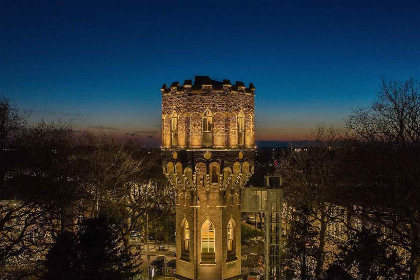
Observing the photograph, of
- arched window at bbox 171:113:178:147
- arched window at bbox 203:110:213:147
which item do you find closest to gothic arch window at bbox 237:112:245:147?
arched window at bbox 203:110:213:147

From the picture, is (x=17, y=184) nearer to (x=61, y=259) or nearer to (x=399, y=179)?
(x=61, y=259)

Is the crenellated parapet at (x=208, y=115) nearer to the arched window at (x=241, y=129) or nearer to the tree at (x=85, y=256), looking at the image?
the arched window at (x=241, y=129)

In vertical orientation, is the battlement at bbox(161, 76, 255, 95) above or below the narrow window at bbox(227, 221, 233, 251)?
above

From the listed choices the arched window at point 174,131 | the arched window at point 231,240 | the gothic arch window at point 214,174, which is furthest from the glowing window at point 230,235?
the arched window at point 174,131

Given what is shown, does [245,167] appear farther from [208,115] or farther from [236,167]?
[208,115]

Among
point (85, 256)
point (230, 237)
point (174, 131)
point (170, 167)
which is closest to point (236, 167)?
point (170, 167)

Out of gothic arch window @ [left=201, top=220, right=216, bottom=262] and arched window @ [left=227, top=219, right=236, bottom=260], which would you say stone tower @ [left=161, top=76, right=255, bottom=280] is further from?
arched window @ [left=227, top=219, right=236, bottom=260]

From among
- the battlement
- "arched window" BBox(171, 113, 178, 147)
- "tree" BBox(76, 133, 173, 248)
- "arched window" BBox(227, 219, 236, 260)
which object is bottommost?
"arched window" BBox(227, 219, 236, 260)
